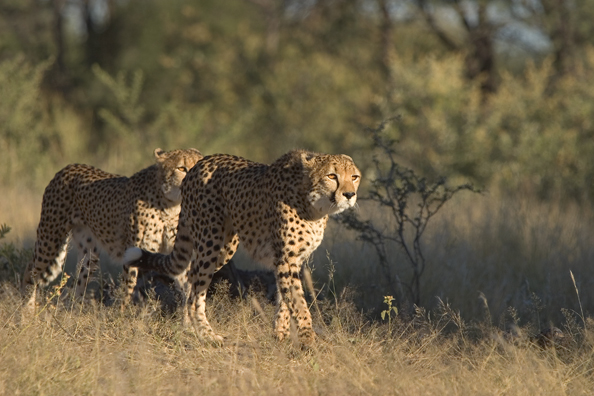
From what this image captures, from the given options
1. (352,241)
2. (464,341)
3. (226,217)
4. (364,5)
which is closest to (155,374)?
(226,217)

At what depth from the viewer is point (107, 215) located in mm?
5266

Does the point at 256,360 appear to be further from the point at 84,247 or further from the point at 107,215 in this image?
the point at 84,247

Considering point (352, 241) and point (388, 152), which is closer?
point (388, 152)

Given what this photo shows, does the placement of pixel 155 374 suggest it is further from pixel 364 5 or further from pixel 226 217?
pixel 364 5

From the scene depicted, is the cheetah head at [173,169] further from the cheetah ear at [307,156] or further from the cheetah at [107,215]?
the cheetah ear at [307,156]

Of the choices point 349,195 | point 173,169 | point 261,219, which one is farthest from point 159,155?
point 349,195

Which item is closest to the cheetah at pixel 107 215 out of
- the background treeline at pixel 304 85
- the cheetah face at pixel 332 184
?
the cheetah face at pixel 332 184

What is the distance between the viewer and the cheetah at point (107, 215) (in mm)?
5090

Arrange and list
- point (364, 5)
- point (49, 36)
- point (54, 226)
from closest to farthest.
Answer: point (54, 226)
point (364, 5)
point (49, 36)

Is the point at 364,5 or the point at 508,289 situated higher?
the point at 364,5

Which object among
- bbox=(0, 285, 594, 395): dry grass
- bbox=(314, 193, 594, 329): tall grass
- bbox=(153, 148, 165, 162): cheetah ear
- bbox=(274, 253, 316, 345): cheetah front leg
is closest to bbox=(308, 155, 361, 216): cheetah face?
bbox=(274, 253, 316, 345): cheetah front leg

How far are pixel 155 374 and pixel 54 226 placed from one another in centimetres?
200

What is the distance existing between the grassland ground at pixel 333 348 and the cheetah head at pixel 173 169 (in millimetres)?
728

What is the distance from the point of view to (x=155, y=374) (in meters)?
3.81
